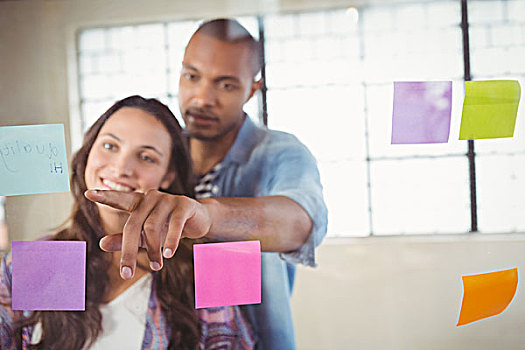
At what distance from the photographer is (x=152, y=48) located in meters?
1.17

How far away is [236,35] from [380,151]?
1.35ft

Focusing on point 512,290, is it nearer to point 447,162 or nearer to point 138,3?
point 447,162

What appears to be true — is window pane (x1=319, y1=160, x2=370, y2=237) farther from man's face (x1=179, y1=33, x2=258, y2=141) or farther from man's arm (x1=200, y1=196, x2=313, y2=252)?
man's face (x1=179, y1=33, x2=258, y2=141)

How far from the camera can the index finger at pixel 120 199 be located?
44.7 inches

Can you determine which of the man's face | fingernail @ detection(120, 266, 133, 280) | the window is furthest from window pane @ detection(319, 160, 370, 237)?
fingernail @ detection(120, 266, 133, 280)

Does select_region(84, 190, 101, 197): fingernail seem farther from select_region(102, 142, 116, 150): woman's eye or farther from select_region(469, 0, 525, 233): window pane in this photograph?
select_region(469, 0, 525, 233): window pane

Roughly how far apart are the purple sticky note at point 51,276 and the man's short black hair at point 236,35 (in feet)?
1.82

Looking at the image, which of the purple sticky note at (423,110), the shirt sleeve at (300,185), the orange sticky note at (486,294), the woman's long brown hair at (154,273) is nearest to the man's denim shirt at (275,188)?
the shirt sleeve at (300,185)

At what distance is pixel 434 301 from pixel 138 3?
949 millimetres

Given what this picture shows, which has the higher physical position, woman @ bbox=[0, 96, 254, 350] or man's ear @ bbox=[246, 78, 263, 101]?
man's ear @ bbox=[246, 78, 263, 101]

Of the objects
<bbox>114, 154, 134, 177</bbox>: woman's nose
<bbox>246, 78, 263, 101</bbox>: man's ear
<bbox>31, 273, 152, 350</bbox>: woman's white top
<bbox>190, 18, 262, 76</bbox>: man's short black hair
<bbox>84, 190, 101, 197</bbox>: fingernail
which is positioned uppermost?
<bbox>190, 18, 262, 76</bbox>: man's short black hair

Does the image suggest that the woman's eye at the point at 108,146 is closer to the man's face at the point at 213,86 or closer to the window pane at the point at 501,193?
the man's face at the point at 213,86

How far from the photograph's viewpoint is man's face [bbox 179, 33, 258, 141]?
115cm

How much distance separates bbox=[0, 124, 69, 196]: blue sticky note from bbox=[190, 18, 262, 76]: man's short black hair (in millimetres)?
405
